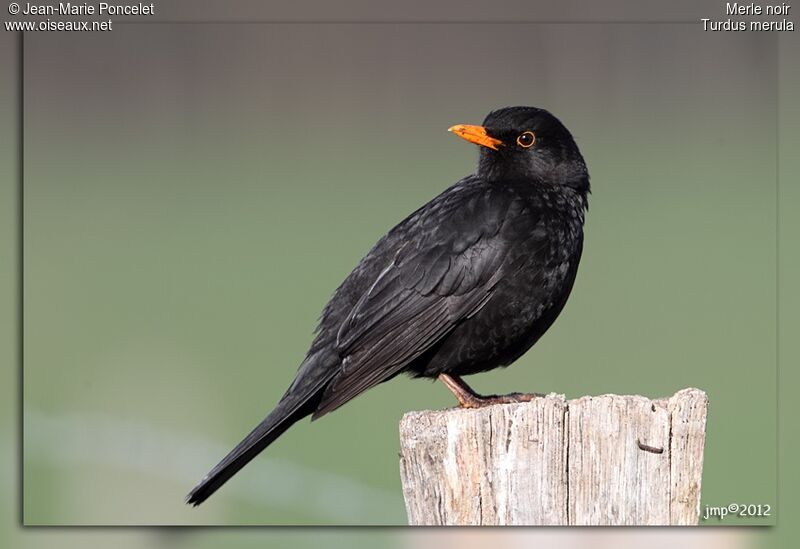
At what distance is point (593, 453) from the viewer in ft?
16.8

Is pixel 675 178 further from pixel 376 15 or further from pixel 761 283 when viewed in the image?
pixel 376 15

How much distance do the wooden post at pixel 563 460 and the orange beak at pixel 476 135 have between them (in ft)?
5.30

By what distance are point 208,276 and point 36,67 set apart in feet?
4.78

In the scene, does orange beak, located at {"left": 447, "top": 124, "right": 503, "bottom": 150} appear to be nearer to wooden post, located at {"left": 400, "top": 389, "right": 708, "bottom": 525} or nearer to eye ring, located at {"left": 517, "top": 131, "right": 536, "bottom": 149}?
eye ring, located at {"left": 517, "top": 131, "right": 536, "bottom": 149}

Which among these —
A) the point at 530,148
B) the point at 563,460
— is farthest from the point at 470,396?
the point at 530,148

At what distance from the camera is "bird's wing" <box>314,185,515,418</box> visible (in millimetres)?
5746

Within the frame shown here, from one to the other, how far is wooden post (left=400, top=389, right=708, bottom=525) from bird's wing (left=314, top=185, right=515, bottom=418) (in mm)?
577

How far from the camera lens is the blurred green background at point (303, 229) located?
6.36 metres

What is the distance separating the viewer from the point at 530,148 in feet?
20.7

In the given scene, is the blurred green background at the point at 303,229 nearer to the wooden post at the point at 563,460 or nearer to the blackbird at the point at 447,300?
the blackbird at the point at 447,300

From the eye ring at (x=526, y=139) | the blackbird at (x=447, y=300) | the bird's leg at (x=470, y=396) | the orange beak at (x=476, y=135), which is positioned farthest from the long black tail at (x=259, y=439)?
the eye ring at (x=526, y=139)

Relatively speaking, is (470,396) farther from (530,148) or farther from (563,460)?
(530,148)

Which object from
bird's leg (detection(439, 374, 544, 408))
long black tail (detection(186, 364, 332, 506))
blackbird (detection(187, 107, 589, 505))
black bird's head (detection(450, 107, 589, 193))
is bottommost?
long black tail (detection(186, 364, 332, 506))

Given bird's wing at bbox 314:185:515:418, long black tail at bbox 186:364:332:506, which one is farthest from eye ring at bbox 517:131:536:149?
long black tail at bbox 186:364:332:506
